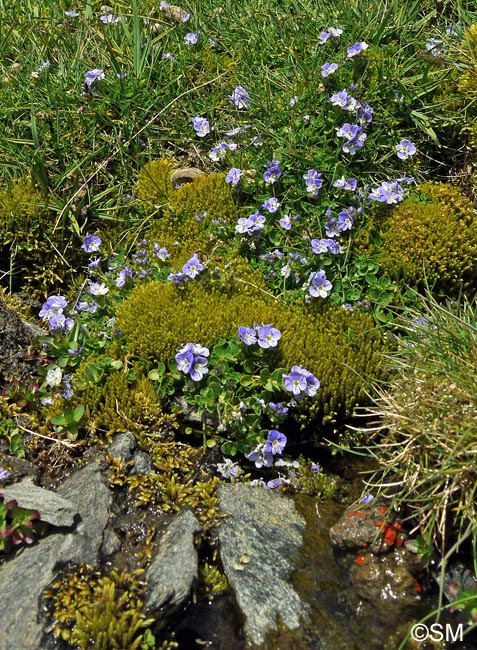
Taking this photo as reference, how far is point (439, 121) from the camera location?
5559 millimetres

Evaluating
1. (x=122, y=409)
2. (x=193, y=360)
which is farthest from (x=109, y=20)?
(x=122, y=409)

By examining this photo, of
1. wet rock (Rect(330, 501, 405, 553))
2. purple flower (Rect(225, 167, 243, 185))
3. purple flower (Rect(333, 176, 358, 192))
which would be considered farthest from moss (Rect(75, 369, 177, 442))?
purple flower (Rect(333, 176, 358, 192))

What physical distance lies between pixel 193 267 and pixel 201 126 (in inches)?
59.6

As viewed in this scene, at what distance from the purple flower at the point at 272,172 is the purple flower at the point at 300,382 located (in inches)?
58.7

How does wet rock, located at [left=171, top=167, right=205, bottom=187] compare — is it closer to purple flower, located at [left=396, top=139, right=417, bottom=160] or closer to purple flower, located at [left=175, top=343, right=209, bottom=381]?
purple flower, located at [left=396, top=139, right=417, bottom=160]

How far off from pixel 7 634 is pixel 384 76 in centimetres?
446

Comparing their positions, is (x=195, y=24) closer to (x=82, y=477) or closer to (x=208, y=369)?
(x=208, y=369)

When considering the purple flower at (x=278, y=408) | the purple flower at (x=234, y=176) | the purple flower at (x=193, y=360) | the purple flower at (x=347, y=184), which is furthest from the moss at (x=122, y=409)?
the purple flower at (x=347, y=184)

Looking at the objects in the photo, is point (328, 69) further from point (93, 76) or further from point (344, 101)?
point (93, 76)

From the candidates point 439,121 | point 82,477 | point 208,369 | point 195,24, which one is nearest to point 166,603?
point 82,477

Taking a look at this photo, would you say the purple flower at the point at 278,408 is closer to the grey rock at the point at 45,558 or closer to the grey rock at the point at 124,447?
the grey rock at the point at 124,447

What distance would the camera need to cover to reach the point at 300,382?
4328 millimetres

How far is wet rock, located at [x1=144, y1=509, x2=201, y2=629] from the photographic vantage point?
349 cm

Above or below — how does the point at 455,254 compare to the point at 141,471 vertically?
above
